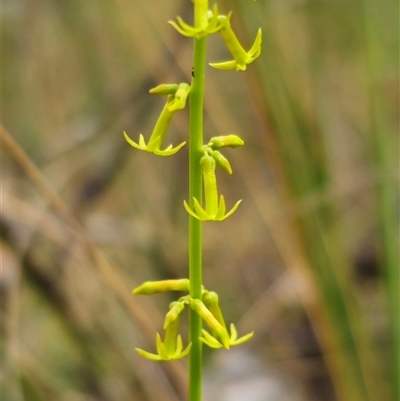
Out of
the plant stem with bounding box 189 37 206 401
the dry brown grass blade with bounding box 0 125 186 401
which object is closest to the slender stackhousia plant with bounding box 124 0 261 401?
the plant stem with bounding box 189 37 206 401

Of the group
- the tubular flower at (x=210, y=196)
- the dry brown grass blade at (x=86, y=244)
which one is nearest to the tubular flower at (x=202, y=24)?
the tubular flower at (x=210, y=196)

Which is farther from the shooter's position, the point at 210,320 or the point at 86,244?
the point at 86,244

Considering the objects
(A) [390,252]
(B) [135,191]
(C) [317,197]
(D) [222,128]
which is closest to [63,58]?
(B) [135,191]

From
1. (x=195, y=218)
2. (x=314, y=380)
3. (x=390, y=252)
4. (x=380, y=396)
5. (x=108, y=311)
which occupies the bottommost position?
(x=314, y=380)

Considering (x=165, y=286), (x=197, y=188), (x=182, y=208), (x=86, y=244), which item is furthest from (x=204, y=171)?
(x=182, y=208)

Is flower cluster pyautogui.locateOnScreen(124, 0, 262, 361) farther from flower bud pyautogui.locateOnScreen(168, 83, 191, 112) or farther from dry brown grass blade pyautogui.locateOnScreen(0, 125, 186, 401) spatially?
dry brown grass blade pyautogui.locateOnScreen(0, 125, 186, 401)

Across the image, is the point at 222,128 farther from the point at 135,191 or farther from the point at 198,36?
the point at 198,36

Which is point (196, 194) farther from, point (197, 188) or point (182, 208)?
point (182, 208)

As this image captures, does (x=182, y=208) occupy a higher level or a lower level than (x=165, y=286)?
lower
